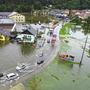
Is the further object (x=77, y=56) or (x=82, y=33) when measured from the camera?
(x=82, y=33)

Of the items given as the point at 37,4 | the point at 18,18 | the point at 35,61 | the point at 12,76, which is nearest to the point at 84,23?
the point at 18,18

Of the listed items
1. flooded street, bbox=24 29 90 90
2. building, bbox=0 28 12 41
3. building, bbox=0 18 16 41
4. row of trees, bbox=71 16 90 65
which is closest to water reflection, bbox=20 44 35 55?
building, bbox=0 28 12 41

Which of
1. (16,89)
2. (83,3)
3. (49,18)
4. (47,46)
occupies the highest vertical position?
(83,3)

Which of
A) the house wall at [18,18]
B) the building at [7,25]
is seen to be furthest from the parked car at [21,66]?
the house wall at [18,18]

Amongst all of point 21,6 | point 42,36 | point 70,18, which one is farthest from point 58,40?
point 21,6

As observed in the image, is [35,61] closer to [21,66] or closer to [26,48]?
[21,66]

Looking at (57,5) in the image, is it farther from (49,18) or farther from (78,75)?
(78,75)
